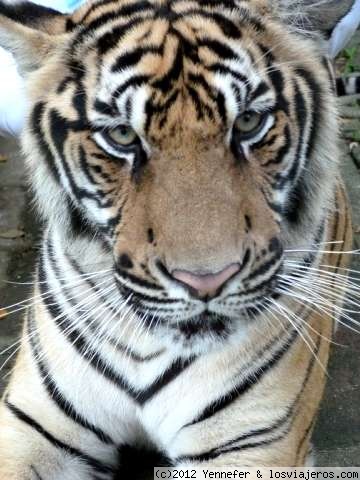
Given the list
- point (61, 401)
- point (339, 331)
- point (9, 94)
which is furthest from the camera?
point (9, 94)

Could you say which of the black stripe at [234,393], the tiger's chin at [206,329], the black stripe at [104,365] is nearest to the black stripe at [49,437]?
the black stripe at [104,365]

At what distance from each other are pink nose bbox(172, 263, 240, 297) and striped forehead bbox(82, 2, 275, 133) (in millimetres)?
273

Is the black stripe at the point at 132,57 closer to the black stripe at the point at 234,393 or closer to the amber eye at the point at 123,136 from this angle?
the amber eye at the point at 123,136

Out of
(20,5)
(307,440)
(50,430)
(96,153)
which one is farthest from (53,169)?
(307,440)

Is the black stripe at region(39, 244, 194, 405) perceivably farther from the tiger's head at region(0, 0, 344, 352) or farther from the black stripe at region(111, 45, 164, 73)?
the black stripe at region(111, 45, 164, 73)

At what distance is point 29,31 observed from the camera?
5.57 ft

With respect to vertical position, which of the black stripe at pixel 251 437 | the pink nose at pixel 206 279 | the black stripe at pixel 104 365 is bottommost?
the black stripe at pixel 251 437

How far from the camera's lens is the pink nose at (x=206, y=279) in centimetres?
145

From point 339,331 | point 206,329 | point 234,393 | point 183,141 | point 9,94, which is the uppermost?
point 9,94

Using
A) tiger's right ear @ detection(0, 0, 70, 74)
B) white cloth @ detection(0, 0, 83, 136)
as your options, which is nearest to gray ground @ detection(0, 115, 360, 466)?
white cloth @ detection(0, 0, 83, 136)

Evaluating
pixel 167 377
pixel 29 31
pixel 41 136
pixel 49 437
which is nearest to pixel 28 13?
pixel 29 31

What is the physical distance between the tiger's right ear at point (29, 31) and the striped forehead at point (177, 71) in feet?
0.54

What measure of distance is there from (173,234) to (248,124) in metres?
0.27

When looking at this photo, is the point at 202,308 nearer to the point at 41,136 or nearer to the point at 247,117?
the point at 247,117
